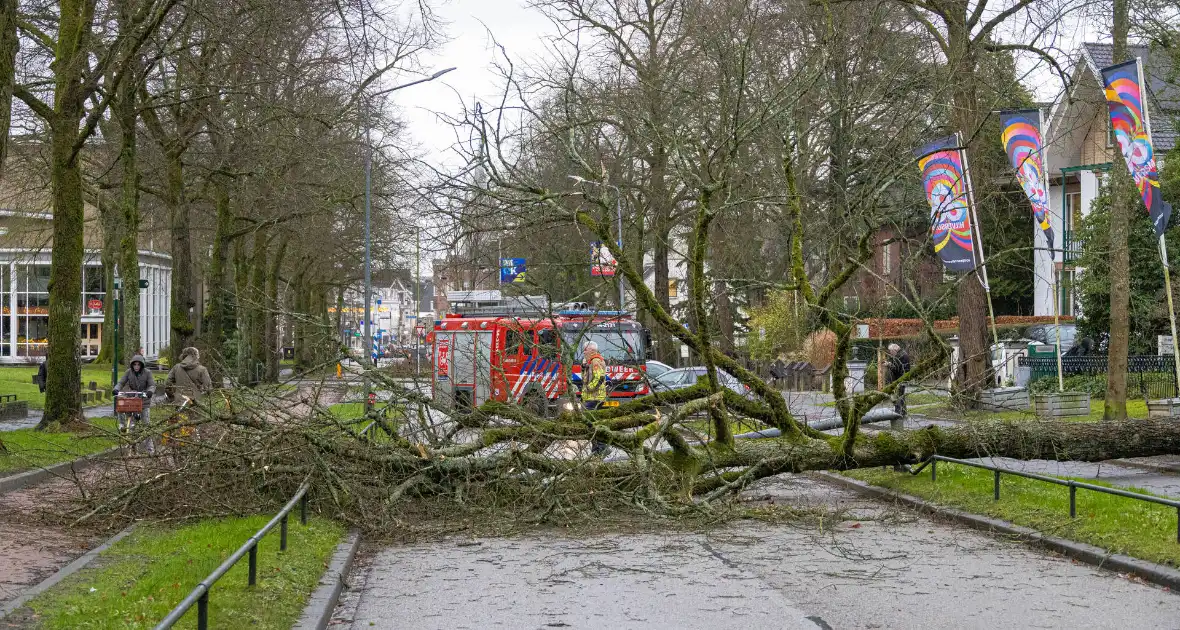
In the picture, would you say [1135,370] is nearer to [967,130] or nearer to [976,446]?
[967,130]

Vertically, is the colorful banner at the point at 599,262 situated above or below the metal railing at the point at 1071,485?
above

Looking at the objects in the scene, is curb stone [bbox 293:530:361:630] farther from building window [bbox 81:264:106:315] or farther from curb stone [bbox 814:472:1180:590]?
building window [bbox 81:264:106:315]

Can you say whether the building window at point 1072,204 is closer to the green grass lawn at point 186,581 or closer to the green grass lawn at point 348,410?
the green grass lawn at point 348,410

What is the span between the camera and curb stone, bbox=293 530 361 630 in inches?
321

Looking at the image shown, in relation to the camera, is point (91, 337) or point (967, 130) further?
point (91, 337)

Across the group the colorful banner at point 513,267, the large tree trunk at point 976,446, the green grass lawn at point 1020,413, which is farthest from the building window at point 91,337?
the large tree trunk at point 976,446

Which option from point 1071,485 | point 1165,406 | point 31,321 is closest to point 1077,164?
point 1165,406

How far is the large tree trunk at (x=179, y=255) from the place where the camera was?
29344mm

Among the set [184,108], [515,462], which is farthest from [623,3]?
[515,462]

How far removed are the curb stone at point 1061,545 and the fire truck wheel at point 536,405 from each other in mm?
4159

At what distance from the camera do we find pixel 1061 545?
37.3 feet

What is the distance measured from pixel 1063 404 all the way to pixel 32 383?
36.2 meters

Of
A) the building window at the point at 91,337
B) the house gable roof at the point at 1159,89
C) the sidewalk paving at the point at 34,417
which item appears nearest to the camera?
the sidewalk paving at the point at 34,417

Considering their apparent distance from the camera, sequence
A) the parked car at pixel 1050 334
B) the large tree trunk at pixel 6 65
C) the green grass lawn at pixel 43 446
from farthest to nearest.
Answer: the parked car at pixel 1050 334 → the green grass lawn at pixel 43 446 → the large tree trunk at pixel 6 65
